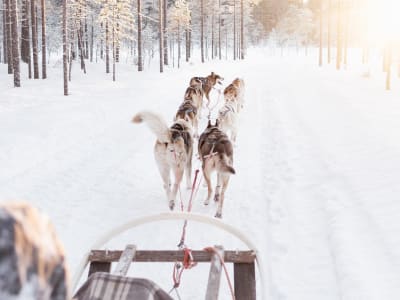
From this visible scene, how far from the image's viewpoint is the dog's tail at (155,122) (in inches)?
212

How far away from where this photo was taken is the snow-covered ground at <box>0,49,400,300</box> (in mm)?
4738

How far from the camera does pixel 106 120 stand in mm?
13727

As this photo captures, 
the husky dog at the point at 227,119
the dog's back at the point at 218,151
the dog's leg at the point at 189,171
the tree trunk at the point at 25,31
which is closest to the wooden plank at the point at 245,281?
the dog's back at the point at 218,151

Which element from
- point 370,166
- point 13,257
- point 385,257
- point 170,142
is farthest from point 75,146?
point 13,257

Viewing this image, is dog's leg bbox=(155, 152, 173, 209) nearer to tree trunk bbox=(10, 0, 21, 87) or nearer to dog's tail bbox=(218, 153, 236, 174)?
dog's tail bbox=(218, 153, 236, 174)

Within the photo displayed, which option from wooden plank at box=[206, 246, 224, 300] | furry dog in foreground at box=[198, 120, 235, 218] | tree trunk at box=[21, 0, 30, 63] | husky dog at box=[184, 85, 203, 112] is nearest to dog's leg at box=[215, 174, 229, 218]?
furry dog in foreground at box=[198, 120, 235, 218]

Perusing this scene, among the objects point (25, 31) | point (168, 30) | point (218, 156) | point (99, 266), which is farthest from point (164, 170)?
point (168, 30)

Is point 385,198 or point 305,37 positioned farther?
point 305,37

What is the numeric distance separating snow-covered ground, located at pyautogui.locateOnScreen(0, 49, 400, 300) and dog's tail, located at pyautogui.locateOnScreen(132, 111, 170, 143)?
1.22 meters

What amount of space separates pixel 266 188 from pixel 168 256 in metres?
4.28

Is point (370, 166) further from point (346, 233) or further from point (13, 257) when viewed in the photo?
point (13, 257)

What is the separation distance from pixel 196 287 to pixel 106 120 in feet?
32.9

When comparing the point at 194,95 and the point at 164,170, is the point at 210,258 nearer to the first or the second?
the point at 164,170

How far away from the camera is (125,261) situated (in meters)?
3.10
